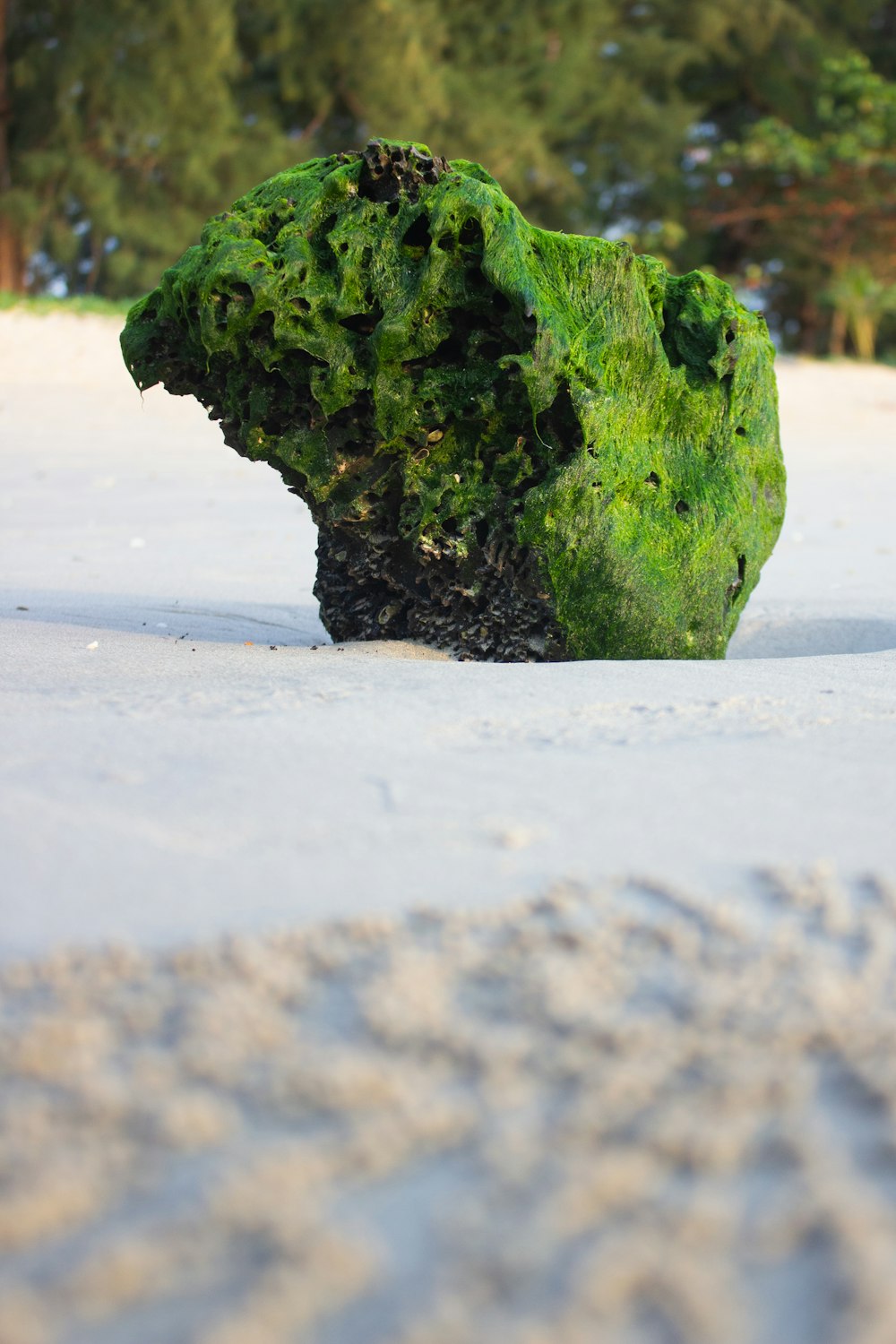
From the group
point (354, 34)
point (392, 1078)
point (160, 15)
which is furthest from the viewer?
point (354, 34)

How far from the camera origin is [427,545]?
3318 millimetres

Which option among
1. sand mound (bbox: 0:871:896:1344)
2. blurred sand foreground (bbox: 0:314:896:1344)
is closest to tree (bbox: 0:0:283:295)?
blurred sand foreground (bbox: 0:314:896:1344)

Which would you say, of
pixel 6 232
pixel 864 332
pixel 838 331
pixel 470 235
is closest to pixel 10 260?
pixel 6 232

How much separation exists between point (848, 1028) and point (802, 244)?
22.1 metres

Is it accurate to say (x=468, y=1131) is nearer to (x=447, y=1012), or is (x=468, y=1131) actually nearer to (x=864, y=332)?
(x=447, y=1012)

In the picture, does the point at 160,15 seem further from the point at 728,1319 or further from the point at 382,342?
the point at 728,1319

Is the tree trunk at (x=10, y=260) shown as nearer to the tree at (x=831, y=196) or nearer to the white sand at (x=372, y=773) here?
the tree at (x=831, y=196)

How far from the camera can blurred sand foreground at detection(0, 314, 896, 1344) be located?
1066 millimetres

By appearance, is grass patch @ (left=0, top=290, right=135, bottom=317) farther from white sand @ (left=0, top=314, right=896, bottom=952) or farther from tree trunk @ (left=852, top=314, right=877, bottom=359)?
tree trunk @ (left=852, top=314, right=877, bottom=359)

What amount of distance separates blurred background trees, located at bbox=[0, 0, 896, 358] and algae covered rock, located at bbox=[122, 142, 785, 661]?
48.5ft

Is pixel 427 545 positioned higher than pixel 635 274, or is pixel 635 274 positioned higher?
pixel 635 274

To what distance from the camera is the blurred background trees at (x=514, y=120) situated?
16.5m

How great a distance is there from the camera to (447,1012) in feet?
4.60

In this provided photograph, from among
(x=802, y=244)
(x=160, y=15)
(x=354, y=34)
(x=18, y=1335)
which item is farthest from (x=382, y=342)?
(x=802, y=244)
